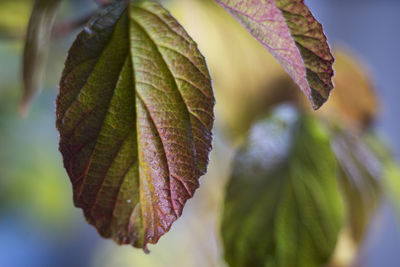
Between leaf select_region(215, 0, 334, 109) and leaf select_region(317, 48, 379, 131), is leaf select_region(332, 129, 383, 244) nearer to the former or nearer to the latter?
leaf select_region(317, 48, 379, 131)

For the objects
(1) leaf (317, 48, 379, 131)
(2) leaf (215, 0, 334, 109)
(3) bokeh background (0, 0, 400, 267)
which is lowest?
(3) bokeh background (0, 0, 400, 267)

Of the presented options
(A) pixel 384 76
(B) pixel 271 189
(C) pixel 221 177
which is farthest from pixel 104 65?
(A) pixel 384 76

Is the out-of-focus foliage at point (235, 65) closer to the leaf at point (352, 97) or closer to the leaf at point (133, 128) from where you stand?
the leaf at point (352, 97)

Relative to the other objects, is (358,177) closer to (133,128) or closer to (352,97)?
(352,97)

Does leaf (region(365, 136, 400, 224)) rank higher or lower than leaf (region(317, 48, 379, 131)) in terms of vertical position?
lower

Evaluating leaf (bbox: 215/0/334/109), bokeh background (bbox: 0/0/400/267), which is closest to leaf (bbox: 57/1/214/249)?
leaf (bbox: 215/0/334/109)

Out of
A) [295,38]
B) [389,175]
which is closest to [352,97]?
[389,175]

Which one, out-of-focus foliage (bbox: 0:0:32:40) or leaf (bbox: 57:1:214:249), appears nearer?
leaf (bbox: 57:1:214:249)
